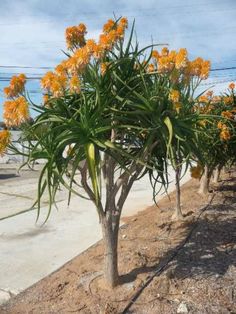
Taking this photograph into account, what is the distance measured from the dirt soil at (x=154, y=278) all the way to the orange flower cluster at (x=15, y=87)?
1961 mm

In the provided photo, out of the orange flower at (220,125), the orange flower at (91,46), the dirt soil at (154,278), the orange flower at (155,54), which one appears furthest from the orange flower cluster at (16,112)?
the orange flower at (220,125)

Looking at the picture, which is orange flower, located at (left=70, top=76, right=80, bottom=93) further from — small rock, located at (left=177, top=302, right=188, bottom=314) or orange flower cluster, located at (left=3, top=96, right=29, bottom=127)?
small rock, located at (left=177, top=302, right=188, bottom=314)

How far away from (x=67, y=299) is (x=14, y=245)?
2201 millimetres

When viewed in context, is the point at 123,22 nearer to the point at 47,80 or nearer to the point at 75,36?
the point at 75,36

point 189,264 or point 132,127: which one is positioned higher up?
point 132,127

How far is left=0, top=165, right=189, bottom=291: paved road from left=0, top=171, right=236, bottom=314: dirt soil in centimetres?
27

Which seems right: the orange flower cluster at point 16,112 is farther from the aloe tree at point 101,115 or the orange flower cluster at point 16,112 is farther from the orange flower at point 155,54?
the orange flower at point 155,54

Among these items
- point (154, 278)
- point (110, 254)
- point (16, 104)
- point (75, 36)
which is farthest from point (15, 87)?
point (154, 278)

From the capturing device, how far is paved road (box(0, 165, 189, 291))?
4764 mm

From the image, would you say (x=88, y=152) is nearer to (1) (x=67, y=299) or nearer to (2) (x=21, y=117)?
(2) (x=21, y=117)

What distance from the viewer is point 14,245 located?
5.78m

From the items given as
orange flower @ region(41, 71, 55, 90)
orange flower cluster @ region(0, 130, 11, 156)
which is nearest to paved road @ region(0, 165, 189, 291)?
orange flower cluster @ region(0, 130, 11, 156)

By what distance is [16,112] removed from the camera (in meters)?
3.18

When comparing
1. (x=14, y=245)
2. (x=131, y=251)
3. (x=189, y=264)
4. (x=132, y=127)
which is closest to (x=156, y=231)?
(x=131, y=251)
